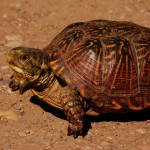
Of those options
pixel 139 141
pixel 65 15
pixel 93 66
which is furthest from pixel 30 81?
pixel 65 15

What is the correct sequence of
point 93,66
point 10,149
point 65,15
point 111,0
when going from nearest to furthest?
point 10,149 < point 93,66 < point 65,15 < point 111,0

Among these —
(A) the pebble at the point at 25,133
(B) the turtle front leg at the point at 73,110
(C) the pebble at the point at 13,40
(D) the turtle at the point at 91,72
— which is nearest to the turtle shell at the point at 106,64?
(D) the turtle at the point at 91,72

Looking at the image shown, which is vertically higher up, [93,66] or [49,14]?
[93,66]

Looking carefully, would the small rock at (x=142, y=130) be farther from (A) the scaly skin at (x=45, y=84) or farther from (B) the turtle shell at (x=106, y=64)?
(A) the scaly skin at (x=45, y=84)

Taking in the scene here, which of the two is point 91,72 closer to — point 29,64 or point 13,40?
point 29,64

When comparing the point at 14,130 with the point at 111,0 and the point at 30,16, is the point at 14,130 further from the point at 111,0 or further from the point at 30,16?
the point at 111,0

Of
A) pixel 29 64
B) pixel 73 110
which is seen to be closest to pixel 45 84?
pixel 29 64

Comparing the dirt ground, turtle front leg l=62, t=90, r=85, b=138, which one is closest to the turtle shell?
turtle front leg l=62, t=90, r=85, b=138
